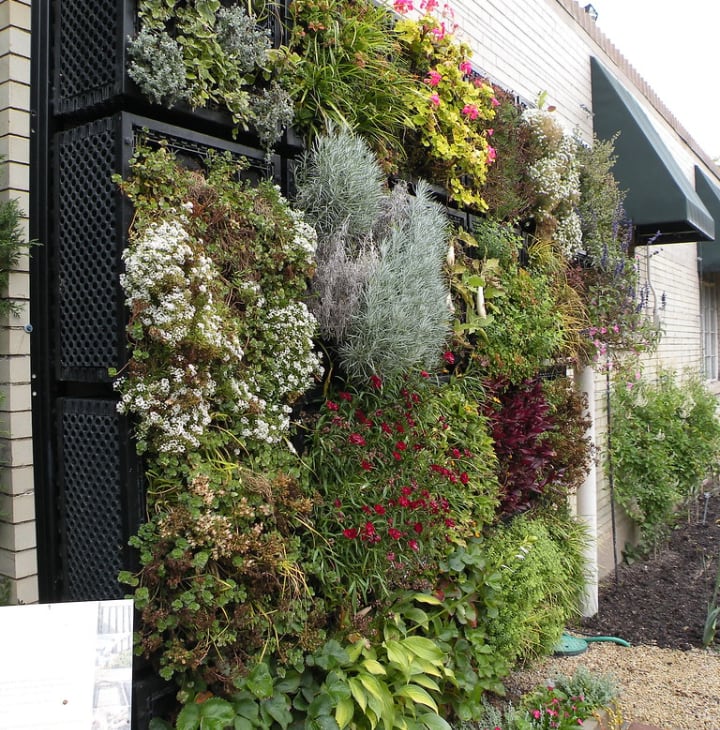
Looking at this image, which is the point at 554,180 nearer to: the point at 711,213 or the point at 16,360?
the point at 16,360

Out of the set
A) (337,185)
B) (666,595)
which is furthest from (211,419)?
(666,595)

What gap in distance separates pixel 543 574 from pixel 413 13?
371 cm

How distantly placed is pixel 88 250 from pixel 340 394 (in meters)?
1.25

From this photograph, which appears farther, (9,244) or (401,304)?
(401,304)

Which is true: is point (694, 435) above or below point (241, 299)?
below

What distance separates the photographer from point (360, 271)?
3.04 meters

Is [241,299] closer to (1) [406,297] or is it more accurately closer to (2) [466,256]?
(1) [406,297]

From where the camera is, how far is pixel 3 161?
8.45 feet

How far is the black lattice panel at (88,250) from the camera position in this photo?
242 cm

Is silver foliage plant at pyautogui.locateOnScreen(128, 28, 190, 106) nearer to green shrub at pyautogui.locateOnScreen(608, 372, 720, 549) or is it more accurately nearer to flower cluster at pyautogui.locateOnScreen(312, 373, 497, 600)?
flower cluster at pyautogui.locateOnScreen(312, 373, 497, 600)

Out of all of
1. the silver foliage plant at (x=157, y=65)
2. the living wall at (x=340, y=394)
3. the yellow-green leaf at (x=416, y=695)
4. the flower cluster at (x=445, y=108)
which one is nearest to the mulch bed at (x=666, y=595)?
the living wall at (x=340, y=394)

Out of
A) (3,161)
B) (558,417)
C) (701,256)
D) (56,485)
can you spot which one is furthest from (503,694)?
(701,256)

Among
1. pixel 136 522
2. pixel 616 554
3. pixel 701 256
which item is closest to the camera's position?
pixel 136 522

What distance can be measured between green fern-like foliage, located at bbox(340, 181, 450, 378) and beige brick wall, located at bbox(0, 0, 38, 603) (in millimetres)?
1329
